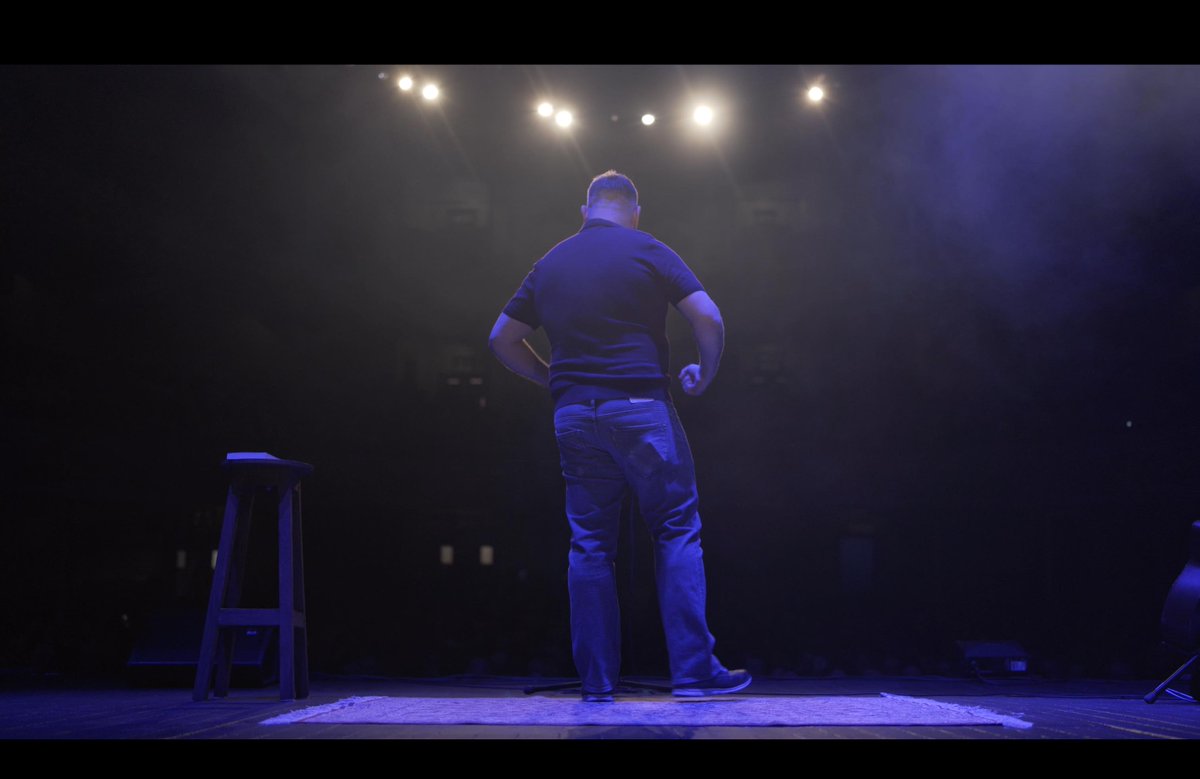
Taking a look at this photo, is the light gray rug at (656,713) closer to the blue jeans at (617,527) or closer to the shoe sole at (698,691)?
the shoe sole at (698,691)

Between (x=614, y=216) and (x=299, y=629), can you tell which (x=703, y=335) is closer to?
(x=614, y=216)

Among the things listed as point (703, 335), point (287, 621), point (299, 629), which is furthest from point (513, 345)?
point (299, 629)

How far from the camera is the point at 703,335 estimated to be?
2586mm

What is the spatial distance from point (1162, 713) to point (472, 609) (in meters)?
4.22

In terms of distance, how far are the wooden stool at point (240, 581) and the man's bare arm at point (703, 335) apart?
1373mm

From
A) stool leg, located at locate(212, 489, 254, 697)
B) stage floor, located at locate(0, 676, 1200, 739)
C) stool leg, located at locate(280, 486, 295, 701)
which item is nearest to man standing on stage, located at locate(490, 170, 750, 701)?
stage floor, located at locate(0, 676, 1200, 739)

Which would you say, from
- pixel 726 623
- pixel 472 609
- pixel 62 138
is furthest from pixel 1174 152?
pixel 62 138

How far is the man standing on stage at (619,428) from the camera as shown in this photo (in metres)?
2.48

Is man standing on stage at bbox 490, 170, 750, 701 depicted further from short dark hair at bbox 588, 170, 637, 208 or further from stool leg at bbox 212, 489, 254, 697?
stool leg at bbox 212, 489, 254, 697

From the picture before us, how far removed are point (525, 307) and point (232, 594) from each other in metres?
1.55

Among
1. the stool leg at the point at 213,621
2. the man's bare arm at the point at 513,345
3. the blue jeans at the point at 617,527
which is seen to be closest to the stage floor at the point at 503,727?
the stool leg at the point at 213,621

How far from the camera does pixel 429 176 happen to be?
654 centimetres

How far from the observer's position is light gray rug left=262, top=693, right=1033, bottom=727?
6.79 ft

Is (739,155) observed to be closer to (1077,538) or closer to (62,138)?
(1077,538)
